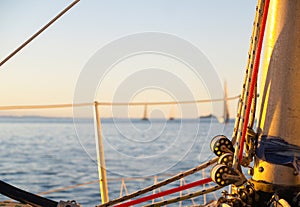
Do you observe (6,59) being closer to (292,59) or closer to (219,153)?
(219,153)

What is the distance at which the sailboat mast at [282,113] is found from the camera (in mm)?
1899

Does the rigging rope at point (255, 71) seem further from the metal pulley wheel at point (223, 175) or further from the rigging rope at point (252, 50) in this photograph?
the metal pulley wheel at point (223, 175)

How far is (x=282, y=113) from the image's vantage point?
76.4 inches

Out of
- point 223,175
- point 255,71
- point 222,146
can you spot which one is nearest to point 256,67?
point 255,71

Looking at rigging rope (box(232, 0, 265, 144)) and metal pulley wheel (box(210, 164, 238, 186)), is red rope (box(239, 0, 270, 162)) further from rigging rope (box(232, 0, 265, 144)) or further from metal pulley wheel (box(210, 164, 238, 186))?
metal pulley wheel (box(210, 164, 238, 186))

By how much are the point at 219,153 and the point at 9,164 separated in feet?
71.9

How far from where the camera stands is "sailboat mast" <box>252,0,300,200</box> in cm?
190

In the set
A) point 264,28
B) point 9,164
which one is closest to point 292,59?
point 264,28

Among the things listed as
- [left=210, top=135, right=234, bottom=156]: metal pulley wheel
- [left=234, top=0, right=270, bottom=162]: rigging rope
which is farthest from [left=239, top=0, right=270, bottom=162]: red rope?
[left=210, top=135, right=234, bottom=156]: metal pulley wheel

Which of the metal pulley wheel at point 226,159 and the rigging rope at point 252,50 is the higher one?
the rigging rope at point 252,50

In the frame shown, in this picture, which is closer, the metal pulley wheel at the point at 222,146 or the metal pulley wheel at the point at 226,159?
the metal pulley wheel at the point at 226,159

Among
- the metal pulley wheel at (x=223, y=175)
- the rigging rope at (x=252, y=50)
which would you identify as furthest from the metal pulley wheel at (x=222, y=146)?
the metal pulley wheel at (x=223, y=175)

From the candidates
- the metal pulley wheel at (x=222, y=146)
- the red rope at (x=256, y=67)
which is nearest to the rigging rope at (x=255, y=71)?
the red rope at (x=256, y=67)

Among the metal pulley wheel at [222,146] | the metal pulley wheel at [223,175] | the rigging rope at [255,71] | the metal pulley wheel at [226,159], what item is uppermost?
the rigging rope at [255,71]
